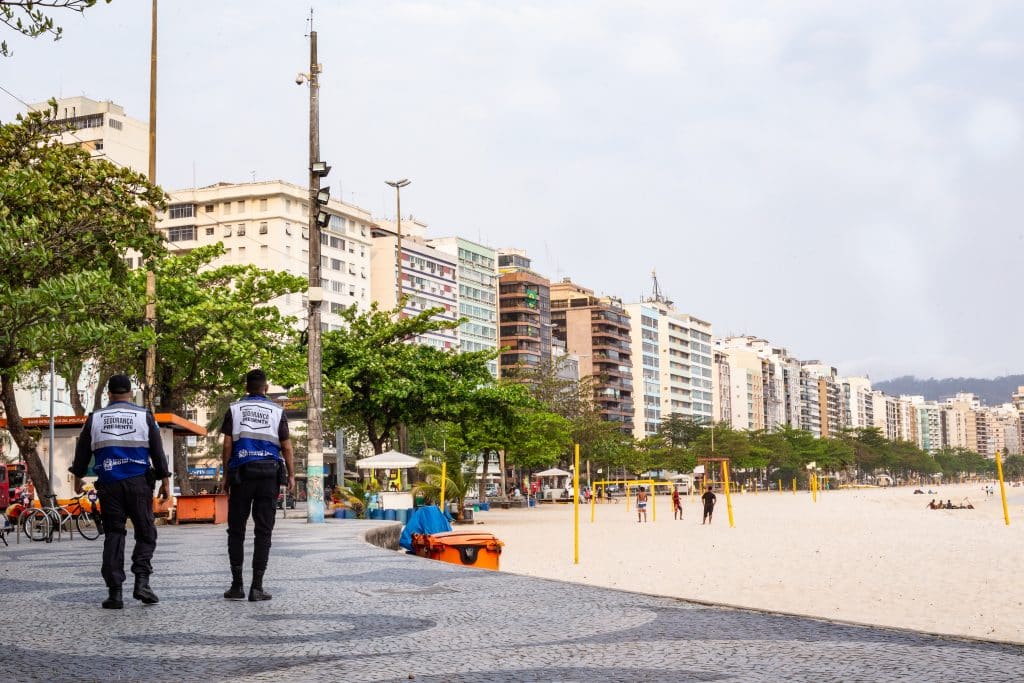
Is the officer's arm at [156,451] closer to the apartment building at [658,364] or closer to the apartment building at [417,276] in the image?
the apartment building at [417,276]

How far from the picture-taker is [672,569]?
22.1 m

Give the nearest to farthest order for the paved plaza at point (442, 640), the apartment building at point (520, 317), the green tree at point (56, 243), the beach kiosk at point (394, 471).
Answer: the paved plaza at point (442, 640) < the green tree at point (56, 243) < the beach kiosk at point (394, 471) < the apartment building at point (520, 317)

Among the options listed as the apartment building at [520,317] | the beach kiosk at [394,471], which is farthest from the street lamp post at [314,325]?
the apartment building at [520,317]

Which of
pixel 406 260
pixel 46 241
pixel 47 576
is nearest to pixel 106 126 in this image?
pixel 406 260

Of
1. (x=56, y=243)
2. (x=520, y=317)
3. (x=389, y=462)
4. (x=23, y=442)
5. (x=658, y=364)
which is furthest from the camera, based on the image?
(x=658, y=364)

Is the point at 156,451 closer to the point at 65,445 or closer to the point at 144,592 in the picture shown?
the point at 144,592

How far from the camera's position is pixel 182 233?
11294cm

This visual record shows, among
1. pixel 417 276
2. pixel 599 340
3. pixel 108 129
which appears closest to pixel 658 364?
pixel 599 340

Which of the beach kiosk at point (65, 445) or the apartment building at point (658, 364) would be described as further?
the apartment building at point (658, 364)

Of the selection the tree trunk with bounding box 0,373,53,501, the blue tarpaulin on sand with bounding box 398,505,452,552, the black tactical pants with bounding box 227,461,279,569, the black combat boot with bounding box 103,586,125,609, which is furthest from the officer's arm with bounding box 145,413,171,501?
the tree trunk with bounding box 0,373,53,501

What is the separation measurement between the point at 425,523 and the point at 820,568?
7.74 metres

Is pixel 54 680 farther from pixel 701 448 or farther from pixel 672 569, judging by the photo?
pixel 701 448

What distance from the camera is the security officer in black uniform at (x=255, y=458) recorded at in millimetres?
9281

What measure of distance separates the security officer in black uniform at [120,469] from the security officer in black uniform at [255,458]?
51 cm
